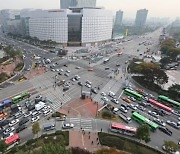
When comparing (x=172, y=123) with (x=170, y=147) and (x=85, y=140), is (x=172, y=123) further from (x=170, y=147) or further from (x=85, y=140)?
(x=85, y=140)

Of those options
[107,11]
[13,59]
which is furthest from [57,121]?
[107,11]

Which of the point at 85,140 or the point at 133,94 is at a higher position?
the point at 133,94

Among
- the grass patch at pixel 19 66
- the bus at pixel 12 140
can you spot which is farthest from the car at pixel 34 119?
the grass patch at pixel 19 66

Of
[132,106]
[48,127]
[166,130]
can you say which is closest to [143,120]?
[166,130]

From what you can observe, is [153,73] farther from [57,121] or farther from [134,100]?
[57,121]

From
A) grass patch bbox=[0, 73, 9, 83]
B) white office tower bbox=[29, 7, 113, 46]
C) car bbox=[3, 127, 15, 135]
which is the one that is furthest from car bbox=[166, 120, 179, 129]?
white office tower bbox=[29, 7, 113, 46]
